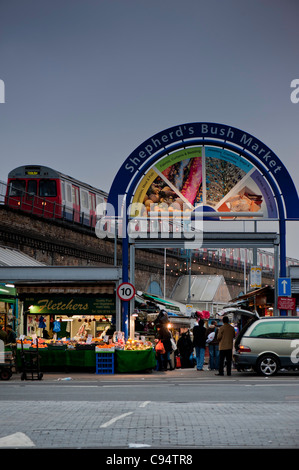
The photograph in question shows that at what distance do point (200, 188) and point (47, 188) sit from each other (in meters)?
19.1

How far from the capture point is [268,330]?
2556cm

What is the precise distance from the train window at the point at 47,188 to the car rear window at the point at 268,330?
85.4 ft

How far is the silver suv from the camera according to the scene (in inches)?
997

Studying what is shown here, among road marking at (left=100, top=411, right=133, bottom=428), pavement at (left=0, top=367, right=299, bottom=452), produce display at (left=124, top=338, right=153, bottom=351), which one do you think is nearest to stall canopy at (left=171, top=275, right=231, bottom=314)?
produce display at (left=124, top=338, right=153, bottom=351)

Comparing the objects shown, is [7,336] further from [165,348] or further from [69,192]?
[69,192]

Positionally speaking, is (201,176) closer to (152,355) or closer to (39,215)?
(152,355)

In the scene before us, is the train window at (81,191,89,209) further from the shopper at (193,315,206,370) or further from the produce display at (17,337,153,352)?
the produce display at (17,337,153,352)

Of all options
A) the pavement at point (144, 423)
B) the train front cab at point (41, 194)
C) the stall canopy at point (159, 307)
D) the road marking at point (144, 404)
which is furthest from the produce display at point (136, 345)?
the train front cab at point (41, 194)

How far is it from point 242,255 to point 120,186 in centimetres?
7466

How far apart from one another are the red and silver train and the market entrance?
1501 cm

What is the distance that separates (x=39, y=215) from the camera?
45844mm

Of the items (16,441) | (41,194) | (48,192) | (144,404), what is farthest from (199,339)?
(41,194)

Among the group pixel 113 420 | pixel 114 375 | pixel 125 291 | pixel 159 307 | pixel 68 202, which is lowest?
pixel 114 375
